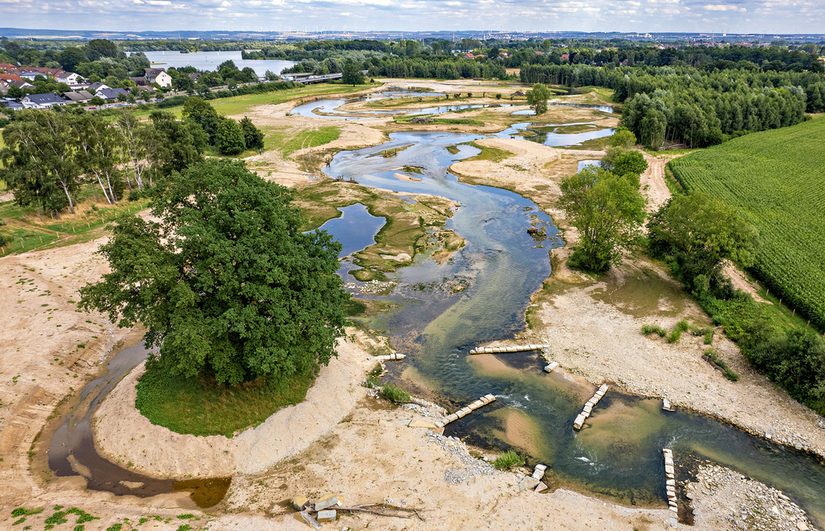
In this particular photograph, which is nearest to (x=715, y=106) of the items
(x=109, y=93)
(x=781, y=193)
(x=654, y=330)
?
(x=781, y=193)

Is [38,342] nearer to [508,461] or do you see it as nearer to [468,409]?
[468,409]

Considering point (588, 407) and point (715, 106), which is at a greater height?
point (715, 106)

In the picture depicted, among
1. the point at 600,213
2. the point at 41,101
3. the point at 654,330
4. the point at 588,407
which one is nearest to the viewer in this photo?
the point at 588,407

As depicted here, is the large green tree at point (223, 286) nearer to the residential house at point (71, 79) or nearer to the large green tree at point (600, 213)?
the large green tree at point (600, 213)

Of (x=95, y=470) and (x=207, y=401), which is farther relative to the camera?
(x=207, y=401)

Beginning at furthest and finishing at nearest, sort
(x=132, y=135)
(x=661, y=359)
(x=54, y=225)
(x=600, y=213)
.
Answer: (x=132, y=135) → (x=54, y=225) → (x=600, y=213) → (x=661, y=359)

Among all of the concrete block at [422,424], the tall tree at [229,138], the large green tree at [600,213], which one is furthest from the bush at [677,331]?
the tall tree at [229,138]

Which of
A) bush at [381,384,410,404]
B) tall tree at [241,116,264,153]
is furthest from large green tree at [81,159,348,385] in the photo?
tall tree at [241,116,264,153]
